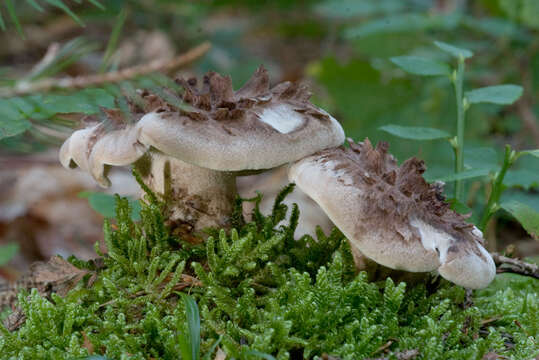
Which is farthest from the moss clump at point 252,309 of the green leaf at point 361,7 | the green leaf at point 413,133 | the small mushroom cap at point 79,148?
the green leaf at point 361,7

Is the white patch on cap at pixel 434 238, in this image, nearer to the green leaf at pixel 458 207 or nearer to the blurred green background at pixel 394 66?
the green leaf at pixel 458 207

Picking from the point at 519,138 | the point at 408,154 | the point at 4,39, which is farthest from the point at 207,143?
the point at 4,39

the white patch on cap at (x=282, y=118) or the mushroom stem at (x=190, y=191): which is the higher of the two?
the white patch on cap at (x=282, y=118)

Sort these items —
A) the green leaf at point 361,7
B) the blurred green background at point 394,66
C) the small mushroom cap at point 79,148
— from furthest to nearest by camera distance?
the green leaf at point 361,7
the blurred green background at point 394,66
the small mushroom cap at point 79,148

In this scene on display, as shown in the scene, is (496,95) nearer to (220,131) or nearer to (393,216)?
(393,216)

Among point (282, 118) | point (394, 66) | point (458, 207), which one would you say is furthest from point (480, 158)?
point (394, 66)

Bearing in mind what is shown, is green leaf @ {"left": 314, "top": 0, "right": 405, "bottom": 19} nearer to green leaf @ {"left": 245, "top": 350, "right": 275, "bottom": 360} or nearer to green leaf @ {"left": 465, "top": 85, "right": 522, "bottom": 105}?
green leaf @ {"left": 465, "top": 85, "right": 522, "bottom": 105}
